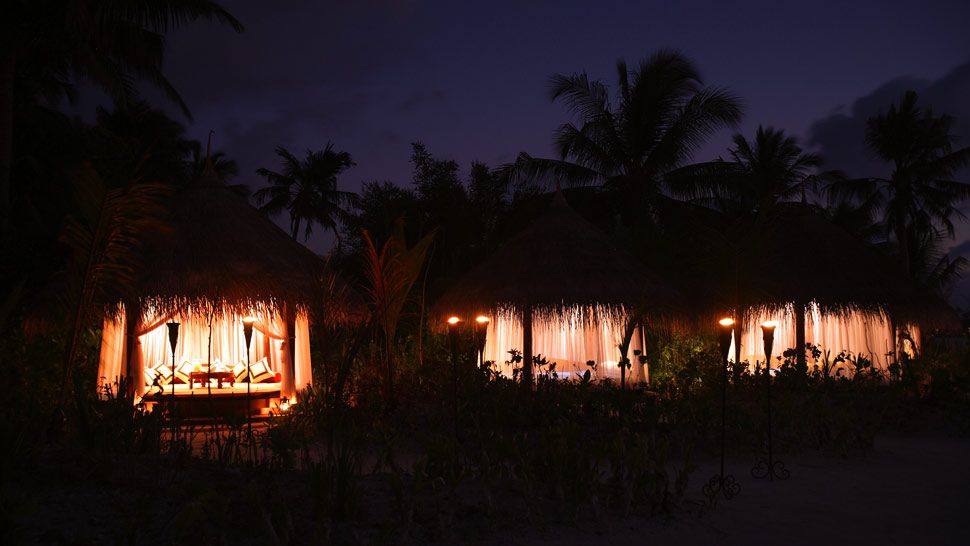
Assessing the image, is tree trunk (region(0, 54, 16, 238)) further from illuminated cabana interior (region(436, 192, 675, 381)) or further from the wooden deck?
illuminated cabana interior (region(436, 192, 675, 381))

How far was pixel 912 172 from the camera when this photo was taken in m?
25.9

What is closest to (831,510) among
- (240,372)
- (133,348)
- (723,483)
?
(723,483)

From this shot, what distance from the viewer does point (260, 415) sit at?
1000 centimetres

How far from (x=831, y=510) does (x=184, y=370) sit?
10108mm

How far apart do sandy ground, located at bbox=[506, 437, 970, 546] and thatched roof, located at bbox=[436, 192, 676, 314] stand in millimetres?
4972

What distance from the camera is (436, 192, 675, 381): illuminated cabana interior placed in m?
11.6

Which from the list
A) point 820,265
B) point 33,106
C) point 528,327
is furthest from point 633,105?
point 33,106

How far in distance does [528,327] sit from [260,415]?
4228 millimetres

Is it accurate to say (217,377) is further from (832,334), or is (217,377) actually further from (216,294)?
(832,334)

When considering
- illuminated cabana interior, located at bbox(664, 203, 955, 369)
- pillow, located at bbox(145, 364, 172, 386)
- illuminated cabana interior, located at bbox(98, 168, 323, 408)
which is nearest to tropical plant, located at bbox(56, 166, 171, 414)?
illuminated cabana interior, located at bbox(98, 168, 323, 408)

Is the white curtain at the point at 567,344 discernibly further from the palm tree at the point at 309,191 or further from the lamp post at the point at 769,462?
the palm tree at the point at 309,191

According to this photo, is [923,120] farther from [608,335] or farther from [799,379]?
[799,379]

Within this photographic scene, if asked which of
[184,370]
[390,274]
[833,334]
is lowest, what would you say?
[184,370]

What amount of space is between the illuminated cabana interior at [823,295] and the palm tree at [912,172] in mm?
11118
